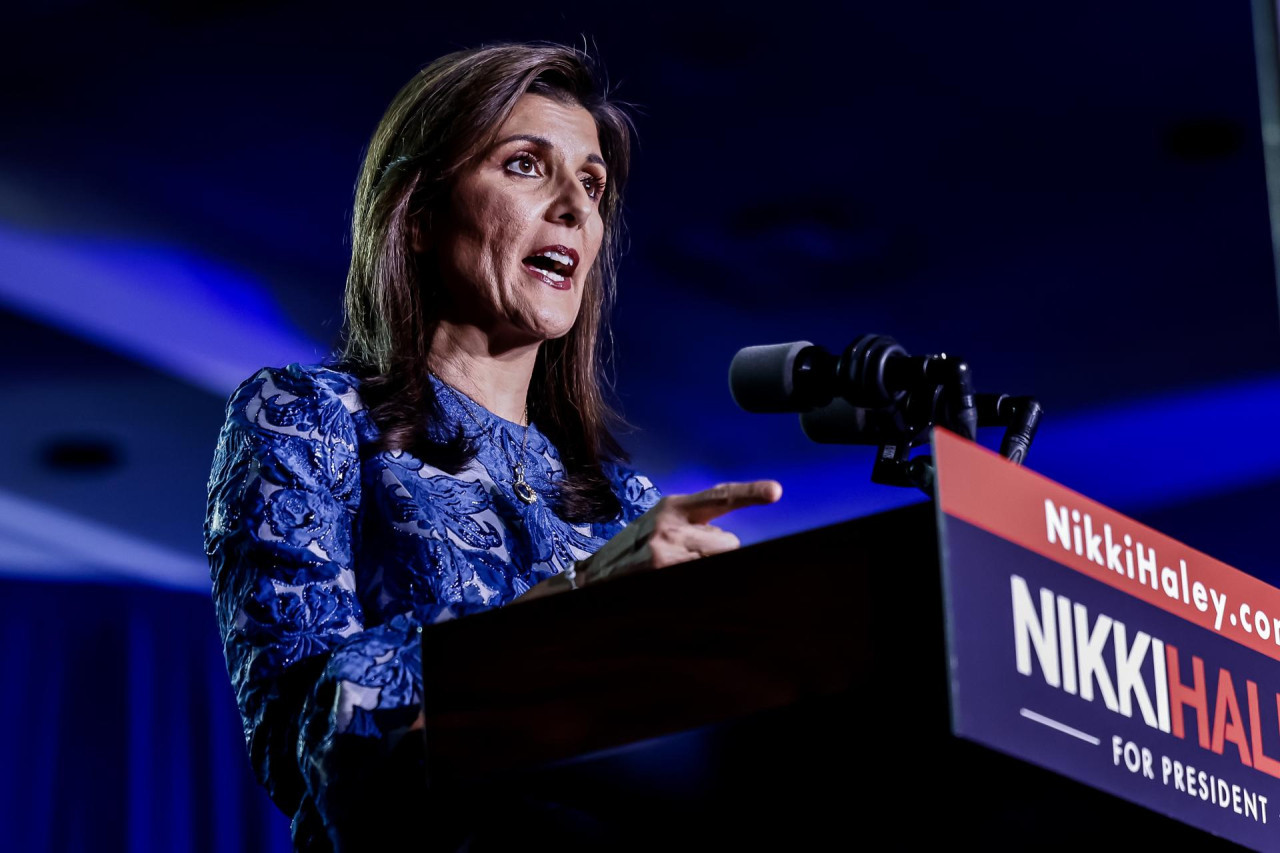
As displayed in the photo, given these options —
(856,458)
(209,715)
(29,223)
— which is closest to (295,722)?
(29,223)

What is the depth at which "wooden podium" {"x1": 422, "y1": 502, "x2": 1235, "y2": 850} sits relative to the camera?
863 mm

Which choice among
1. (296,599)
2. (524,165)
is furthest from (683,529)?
(524,165)

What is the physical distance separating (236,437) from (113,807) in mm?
2978

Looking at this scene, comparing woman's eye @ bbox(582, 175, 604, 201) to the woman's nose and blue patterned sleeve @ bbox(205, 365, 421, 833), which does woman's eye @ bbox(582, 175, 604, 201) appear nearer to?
the woman's nose

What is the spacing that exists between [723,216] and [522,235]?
2.84 metres

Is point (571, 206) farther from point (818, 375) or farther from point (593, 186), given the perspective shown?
point (818, 375)

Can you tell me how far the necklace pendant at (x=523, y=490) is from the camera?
164 cm

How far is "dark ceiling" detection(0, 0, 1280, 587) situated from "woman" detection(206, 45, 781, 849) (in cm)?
206

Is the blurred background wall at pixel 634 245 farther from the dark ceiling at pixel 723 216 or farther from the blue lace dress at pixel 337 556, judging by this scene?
the blue lace dress at pixel 337 556

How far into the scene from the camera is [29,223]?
4027mm

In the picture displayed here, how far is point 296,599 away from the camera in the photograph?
4.30ft

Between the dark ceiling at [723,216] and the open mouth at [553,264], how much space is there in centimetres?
221

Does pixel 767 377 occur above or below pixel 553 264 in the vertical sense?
below

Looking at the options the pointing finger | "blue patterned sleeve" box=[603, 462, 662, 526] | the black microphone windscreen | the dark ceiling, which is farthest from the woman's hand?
the dark ceiling
